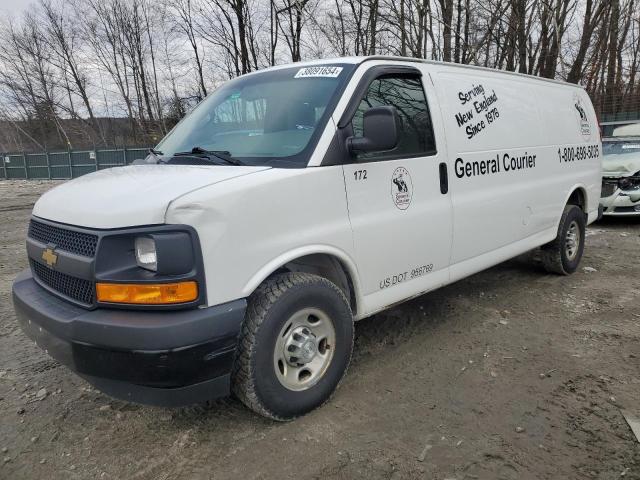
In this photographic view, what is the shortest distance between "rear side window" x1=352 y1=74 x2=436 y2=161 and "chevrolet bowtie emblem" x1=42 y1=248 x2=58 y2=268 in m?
1.91

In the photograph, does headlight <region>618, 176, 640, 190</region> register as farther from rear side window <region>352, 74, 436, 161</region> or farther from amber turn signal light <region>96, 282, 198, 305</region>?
amber turn signal light <region>96, 282, 198, 305</region>

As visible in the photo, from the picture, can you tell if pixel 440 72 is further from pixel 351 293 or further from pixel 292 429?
pixel 292 429

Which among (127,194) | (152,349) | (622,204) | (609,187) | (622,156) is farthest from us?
(622,156)

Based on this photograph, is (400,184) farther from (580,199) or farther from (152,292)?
(580,199)

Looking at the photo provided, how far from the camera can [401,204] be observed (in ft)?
11.1

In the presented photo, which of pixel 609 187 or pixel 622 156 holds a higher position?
pixel 622 156

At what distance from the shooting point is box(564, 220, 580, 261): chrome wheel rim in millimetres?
5730

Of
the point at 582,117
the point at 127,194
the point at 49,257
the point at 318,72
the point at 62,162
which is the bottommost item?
the point at 49,257

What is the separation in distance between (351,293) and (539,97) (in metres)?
3.32

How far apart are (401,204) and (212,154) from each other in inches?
51.2

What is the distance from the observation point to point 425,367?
141 inches

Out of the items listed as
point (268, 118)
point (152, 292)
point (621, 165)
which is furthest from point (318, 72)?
point (621, 165)

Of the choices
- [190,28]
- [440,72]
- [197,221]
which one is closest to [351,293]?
[197,221]

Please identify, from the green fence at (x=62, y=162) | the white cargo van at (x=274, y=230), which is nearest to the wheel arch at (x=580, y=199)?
the white cargo van at (x=274, y=230)
